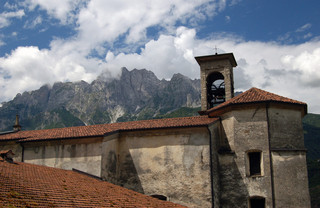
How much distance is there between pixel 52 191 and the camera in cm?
1145

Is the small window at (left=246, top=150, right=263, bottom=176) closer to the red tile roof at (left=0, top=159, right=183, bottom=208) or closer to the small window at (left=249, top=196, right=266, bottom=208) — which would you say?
the small window at (left=249, top=196, right=266, bottom=208)

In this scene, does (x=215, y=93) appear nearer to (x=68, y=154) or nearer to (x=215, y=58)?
(x=215, y=58)

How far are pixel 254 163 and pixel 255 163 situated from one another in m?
0.05

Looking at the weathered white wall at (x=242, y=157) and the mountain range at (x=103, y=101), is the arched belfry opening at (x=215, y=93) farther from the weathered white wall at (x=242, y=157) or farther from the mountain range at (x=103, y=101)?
the mountain range at (x=103, y=101)

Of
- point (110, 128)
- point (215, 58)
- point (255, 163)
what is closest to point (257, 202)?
point (255, 163)

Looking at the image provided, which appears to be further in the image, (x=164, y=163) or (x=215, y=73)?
(x=215, y=73)

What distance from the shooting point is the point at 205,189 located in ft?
55.2

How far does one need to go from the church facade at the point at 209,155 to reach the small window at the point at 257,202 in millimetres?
48

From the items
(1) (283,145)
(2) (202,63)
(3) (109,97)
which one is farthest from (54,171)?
(3) (109,97)

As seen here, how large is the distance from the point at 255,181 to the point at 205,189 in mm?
2561

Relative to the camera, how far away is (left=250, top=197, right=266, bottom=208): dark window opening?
16.7 metres

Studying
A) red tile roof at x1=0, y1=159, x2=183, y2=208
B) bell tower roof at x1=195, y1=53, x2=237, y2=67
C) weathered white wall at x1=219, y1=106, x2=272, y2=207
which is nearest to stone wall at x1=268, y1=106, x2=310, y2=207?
weathered white wall at x1=219, y1=106, x2=272, y2=207

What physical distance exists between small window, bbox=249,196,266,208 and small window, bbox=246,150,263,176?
122 cm

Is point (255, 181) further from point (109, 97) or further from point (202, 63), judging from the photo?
point (109, 97)
